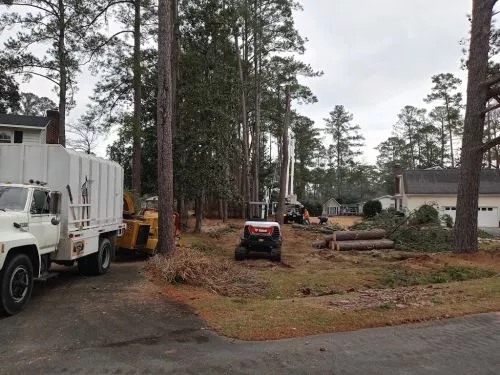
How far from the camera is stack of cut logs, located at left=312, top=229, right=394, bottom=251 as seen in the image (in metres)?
20.6

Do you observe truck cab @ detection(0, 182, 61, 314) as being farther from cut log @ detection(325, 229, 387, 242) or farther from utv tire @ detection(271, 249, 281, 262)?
cut log @ detection(325, 229, 387, 242)

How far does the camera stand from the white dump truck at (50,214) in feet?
24.5

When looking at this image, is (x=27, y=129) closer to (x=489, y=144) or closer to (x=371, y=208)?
(x=489, y=144)

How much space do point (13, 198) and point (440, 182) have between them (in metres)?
43.7

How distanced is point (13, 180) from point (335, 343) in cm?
738

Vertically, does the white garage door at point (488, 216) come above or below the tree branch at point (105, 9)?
below

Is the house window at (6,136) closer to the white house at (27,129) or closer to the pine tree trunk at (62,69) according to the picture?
the white house at (27,129)

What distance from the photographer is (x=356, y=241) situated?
21.1m

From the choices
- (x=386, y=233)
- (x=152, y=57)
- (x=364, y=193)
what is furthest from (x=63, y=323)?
(x=364, y=193)

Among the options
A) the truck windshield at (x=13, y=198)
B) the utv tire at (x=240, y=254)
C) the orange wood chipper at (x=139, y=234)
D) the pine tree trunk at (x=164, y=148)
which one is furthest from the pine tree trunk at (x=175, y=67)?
the truck windshield at (x=13, y=198)

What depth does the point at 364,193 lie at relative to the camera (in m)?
95.3

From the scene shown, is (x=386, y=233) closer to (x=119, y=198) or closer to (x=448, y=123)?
(x=119, y=198)

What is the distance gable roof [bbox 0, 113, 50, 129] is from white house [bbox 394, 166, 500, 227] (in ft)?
104

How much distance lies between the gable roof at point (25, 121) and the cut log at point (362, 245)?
23810mm
